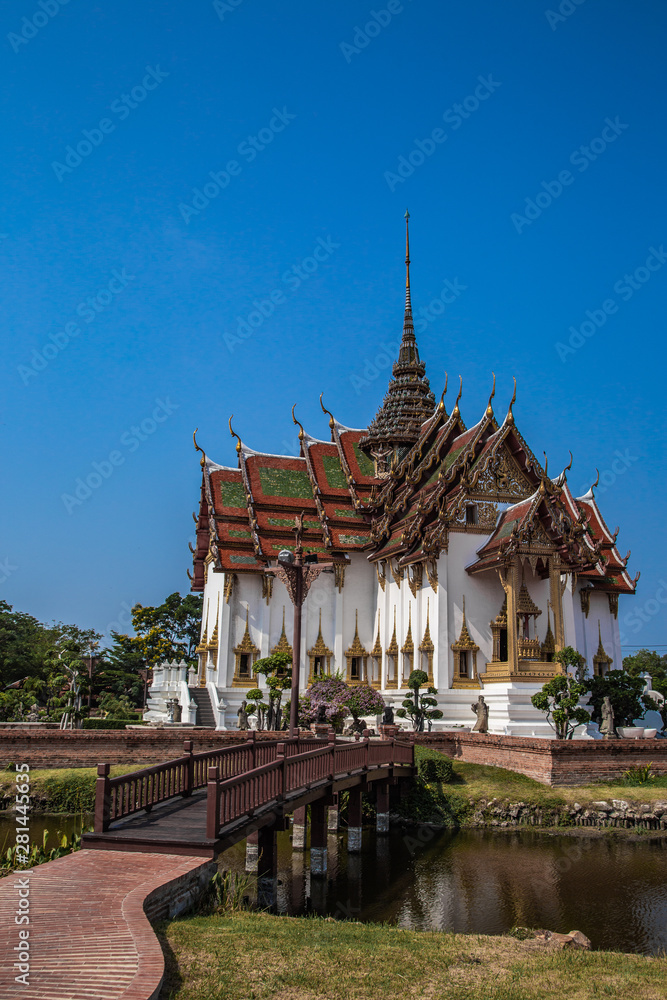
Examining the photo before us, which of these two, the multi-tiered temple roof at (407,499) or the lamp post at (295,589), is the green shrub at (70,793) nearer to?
the lamp post at (295,589)

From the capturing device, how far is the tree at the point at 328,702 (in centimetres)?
2266

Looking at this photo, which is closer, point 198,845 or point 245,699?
point 198,845

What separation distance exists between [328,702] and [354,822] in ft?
20.6

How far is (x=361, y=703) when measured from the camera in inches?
894

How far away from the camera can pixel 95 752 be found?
20.7 meters

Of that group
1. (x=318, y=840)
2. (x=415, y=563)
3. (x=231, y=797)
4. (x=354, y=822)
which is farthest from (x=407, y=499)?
(x=231, y=797)

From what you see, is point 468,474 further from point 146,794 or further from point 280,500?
point 146,794

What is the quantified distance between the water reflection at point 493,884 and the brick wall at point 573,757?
1.92m

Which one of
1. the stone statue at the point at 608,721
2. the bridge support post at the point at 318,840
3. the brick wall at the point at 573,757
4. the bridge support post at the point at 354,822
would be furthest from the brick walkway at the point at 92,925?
the stone statue at the point at 608,721

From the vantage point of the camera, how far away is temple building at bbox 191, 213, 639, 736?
956 inches

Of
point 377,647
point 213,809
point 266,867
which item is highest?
point 377,647

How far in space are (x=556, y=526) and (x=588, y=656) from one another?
20.4 feet

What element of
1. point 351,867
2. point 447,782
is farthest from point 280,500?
point 351,867

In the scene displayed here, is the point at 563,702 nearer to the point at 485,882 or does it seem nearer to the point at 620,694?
the point at 620,694
